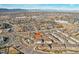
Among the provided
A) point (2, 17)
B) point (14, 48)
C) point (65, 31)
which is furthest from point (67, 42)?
point (2, 17)

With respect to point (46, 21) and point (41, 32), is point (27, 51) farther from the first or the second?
point (46, 21)

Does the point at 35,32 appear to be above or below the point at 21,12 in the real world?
below

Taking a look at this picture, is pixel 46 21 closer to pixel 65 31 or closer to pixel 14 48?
pixel 65 31

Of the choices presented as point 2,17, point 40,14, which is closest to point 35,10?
point 40,14

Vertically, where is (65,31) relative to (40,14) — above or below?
below

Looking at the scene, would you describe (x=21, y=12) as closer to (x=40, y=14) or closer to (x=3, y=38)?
(x=40, y=14)
